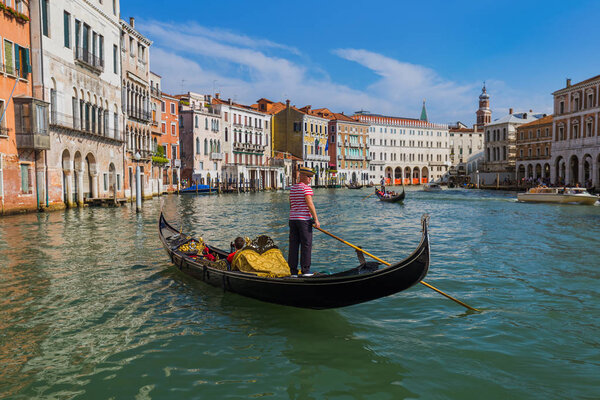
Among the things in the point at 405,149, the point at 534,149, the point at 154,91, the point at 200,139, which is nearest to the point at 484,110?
the point at 405,149

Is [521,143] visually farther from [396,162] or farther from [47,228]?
[47,228]

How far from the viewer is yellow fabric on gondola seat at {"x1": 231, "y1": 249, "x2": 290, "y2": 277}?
17.2 ft

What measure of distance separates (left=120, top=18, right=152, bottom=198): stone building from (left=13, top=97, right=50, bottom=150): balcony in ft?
27.8

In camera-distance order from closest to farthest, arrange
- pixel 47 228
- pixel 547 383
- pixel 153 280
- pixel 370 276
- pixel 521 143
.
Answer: pixel 547 383
pixel 370 276
pixel 153 280
pixel 47 228
pixel 521 143

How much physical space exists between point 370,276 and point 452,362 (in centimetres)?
92

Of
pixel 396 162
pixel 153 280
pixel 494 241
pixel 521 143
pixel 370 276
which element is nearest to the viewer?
pixel 370 276

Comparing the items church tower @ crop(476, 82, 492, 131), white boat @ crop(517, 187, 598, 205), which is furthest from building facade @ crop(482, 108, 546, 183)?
white boat @ crop(517, 187, 598, 205)

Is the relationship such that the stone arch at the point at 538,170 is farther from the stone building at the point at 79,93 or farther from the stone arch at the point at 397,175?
the stone building at the point at 79,93

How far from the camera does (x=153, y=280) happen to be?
6.54 meters

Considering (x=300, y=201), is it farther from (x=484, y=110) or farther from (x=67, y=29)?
(x=484, y=110)

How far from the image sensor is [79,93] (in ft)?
61.9

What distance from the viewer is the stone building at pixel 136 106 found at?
2473 cm

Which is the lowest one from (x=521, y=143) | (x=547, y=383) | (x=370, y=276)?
(x=547, y=383)

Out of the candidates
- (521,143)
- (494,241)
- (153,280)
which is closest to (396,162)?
(521,143)
